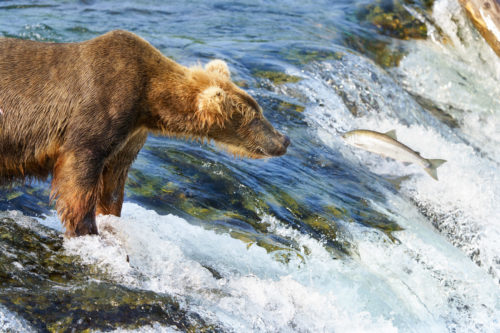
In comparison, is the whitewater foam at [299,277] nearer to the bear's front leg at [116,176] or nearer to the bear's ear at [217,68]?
the bear's front leg at [116,176]

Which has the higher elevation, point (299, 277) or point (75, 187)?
point (75, 187)

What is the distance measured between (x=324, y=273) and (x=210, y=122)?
5.83 ft

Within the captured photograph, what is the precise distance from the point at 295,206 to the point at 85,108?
2.96 m

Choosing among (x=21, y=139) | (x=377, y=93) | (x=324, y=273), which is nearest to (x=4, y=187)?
(x=21, y=139)

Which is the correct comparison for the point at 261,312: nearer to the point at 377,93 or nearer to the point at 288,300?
the point at 288,300

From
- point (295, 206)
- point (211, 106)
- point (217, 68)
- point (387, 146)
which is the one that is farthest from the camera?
point (387, 146)

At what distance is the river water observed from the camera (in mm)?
4672

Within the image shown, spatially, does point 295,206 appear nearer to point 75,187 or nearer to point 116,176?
point 116,176

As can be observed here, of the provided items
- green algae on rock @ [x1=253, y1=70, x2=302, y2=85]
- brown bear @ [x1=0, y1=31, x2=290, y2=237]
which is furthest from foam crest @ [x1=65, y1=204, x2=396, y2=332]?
green algae on rock @ [x1=253, y1=70, x2=302, y2=85]

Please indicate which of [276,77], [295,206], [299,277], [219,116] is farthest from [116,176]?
[276,77]

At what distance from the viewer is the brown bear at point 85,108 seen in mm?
4887

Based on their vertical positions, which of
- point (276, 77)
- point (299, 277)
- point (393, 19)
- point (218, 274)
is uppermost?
point (393, 19)

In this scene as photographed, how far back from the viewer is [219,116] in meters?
5.38

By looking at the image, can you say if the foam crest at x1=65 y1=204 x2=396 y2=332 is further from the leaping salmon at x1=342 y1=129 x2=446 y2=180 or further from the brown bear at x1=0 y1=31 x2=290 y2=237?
the leaping salmon at x1=342 y1=129 x2=446 y2=180
